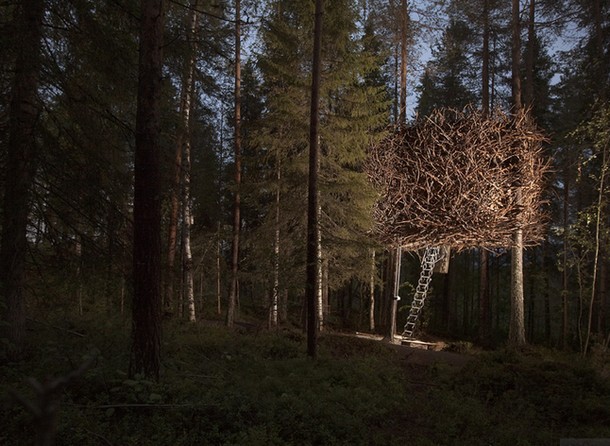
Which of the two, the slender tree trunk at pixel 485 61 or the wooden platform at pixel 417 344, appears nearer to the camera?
the wooden platform at pixel 417 344

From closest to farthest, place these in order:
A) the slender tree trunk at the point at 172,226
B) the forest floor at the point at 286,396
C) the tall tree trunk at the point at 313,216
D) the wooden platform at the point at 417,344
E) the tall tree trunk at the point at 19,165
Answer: the forest floor at the point at 286,396
the tall tree trunk at the point at 19,165
the slender tree trunk at the point at 172,226
the tall tree trunk at the point at 313,216
the wooden platform at the point at 417,344

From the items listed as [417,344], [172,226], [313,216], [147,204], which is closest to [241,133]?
[172,226]

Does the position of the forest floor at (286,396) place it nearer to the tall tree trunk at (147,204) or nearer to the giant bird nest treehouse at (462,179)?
the tall tree trunk at (147,204)

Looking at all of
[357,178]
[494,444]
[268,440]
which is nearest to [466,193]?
[357,178]

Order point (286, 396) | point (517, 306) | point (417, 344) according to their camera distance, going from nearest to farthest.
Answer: point (286, 396) → point (517, 306) → point (417, 344)

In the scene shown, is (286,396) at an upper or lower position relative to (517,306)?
lower

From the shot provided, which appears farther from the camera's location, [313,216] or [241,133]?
[241,133]

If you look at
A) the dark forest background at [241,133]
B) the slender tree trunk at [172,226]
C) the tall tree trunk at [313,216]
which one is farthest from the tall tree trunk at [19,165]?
the tall tree trunk at [313,216]

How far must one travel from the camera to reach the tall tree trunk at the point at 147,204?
5.42 m

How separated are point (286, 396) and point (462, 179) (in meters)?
7.50

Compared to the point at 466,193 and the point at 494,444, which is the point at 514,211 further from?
the point at 494,444

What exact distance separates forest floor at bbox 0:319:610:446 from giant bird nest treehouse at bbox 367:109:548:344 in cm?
360

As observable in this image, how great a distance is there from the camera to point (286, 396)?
6.14m

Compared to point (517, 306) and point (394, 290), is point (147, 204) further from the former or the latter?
point (517, 306)
